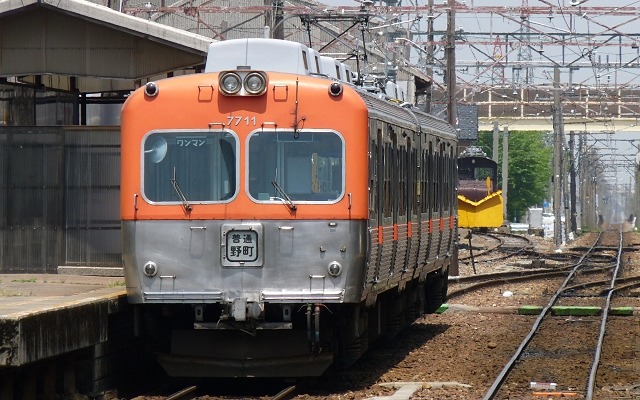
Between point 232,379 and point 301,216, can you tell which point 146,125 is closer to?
point 301,216

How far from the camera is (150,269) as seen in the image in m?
11.8

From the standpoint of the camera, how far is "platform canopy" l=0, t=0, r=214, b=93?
16172 millimetres

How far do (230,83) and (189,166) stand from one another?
2.77ft

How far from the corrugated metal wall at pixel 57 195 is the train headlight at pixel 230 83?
12.7 ft

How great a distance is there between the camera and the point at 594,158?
110 metres

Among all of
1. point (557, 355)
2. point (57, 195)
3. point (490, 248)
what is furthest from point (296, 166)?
point (490, 248)

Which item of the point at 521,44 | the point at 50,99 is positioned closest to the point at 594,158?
the point at 521,44

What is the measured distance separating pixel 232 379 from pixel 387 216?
227 cm

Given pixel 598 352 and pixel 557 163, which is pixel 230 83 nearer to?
pixel 598 352

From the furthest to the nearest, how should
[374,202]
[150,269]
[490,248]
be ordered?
[490,248]
[374,202]
[150,269]

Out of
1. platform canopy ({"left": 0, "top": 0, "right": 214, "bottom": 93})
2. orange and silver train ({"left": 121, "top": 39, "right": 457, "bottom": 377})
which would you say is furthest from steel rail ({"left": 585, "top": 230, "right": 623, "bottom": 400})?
platform canopy ({"left": 0, "top": 0, "right": 214, "bottom": 93})

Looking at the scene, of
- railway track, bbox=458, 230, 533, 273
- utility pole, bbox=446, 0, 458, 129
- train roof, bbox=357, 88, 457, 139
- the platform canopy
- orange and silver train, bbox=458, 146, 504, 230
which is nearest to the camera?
train roof, bbox=357, 88, 457, 139

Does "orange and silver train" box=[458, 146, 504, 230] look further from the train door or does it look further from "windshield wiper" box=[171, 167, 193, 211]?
"windshield wiper" box=[171, 167, 193, 211]

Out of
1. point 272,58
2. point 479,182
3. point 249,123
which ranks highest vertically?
point 272,58
